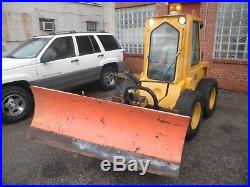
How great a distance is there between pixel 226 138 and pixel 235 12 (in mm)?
4071

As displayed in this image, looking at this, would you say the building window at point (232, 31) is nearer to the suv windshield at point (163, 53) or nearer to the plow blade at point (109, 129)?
the suv windshield at point (163, 53)

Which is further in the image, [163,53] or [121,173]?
[163,53]

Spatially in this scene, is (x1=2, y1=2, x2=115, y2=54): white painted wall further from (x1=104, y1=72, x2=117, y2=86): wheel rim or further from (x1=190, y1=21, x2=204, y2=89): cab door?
(x1=190, y1=21, x2=204, y2=89): cab door

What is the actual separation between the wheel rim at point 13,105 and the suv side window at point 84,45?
2083 mm

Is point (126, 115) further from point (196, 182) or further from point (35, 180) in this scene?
point (35, 180)

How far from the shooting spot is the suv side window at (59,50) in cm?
552

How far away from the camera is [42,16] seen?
1269cm

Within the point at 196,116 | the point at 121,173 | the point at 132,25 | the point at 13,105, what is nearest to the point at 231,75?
the point at 196,116

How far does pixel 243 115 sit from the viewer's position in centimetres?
525

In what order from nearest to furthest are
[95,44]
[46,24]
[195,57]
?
[195,57]
[95,44]
[46,24]

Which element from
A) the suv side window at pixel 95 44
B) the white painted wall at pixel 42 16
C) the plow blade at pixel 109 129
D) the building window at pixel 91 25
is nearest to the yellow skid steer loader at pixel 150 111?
the plow blade at pixel 109 129

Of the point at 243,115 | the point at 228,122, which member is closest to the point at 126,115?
the point at 228,122

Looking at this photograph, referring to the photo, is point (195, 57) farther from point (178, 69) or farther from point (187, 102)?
point (187, 102)

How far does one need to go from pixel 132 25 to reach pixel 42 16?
6.31 metres
